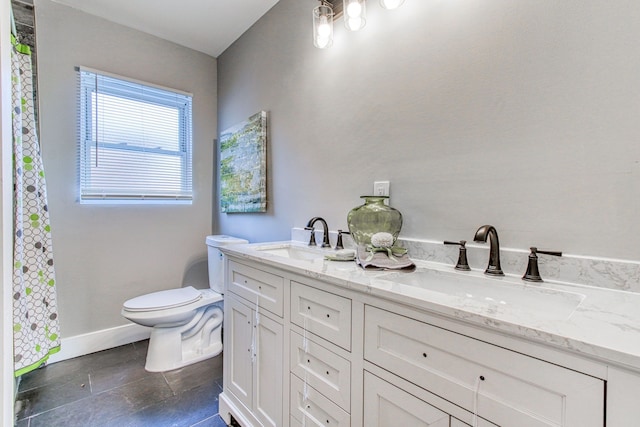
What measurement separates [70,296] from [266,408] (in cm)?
185

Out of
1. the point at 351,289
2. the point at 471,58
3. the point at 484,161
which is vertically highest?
the point at 471,58

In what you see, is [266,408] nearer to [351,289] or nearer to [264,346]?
[264,346]

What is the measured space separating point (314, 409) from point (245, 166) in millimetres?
1767

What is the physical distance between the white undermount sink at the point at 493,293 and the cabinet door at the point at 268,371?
563mm

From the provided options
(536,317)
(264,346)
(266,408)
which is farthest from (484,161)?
(266,408)

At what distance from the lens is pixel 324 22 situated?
1.54 meters

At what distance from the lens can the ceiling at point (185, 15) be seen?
205cm

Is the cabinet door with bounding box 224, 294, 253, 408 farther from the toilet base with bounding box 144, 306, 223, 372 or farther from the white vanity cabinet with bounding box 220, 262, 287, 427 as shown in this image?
the toilet base with bounding box 144, 306, 223, 372

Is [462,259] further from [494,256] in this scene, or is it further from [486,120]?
[486,120]

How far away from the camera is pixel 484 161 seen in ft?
3.44

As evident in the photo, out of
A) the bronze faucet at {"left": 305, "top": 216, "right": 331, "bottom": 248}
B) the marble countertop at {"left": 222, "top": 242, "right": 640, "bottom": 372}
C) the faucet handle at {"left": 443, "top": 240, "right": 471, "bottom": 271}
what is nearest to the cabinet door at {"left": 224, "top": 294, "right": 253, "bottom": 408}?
the marble countertop at {"left": 222, "top": 242, "right": 640, "bottom": 372}

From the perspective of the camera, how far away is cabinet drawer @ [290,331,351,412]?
0.89 m

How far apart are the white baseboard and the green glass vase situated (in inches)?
86.5

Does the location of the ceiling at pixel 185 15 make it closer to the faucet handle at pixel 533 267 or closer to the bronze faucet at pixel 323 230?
the bronze faucet at pixel 323 230
